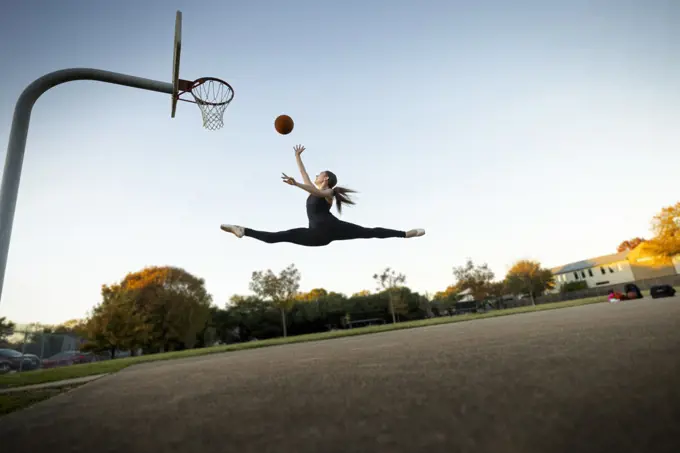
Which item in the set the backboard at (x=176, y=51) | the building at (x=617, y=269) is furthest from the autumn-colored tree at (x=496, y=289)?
the backboard at (x=176, y=51)

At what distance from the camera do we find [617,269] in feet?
206

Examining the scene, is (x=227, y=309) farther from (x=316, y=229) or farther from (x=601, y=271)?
(x=601, y=271)

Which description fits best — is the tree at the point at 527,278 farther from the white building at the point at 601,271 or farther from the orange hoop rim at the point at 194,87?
the orange hoop rim at the point at 194,87

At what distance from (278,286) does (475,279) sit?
26.3m

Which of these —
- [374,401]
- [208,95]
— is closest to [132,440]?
[374,401]

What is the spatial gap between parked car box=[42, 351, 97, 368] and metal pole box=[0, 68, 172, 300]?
26.0 meters

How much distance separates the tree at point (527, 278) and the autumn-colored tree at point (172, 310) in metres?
40.9

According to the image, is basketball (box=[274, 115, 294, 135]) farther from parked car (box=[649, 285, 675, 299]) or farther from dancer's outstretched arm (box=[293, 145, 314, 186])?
parked car (box=[649, 285, 675, 299])

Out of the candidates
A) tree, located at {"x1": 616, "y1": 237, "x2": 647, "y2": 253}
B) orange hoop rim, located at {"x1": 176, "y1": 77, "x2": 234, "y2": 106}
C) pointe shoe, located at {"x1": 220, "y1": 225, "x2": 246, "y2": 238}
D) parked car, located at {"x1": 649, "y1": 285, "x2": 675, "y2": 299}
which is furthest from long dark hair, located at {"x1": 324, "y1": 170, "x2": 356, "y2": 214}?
tree, located at {"x1": 616, "y1": 237, "x2": 647, "y2": 253}

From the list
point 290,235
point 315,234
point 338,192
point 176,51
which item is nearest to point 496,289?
point 338,192

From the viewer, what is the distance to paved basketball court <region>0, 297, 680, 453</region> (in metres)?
1.73

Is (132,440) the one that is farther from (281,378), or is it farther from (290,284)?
(290,284)

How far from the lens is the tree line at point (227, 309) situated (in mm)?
25297

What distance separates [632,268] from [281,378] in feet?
242
